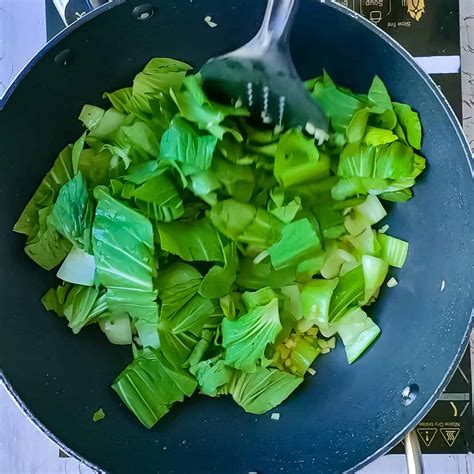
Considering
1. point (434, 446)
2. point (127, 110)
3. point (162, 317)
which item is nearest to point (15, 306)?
point (162, 317)

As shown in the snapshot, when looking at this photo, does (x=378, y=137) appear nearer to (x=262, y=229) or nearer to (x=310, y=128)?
(x=310, y=128)

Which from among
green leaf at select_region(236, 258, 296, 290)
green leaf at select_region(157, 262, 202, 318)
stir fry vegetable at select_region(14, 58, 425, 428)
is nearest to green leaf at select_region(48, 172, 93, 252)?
stir fry vegetable at select_region(14, 58, 425, 428)

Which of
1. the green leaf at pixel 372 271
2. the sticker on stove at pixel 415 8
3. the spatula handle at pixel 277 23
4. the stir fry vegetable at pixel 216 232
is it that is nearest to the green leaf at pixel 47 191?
the stir fry vegetable at pixel 216 232

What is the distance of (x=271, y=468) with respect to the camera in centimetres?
98

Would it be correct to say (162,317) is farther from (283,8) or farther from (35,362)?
(283,8)

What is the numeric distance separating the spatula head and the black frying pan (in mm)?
91

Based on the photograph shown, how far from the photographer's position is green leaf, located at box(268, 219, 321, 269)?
2.97ft

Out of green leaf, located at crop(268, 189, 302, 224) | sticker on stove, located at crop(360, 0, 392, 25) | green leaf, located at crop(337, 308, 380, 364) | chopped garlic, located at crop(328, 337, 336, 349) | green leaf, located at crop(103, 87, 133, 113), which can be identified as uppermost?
green leaf, located at crop(103, 87, 133, 113)

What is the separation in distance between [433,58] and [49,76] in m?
0.54

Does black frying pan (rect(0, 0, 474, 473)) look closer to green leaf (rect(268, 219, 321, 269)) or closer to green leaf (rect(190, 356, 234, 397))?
green leaf (rect(190, 356, 234, 397))

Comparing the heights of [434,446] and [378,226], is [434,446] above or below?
below

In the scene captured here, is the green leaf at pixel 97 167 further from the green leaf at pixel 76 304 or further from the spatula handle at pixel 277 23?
the spatula handle at pixel 277 23

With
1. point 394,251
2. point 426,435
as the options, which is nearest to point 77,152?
point 394,251

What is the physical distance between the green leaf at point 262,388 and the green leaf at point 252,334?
31mm
